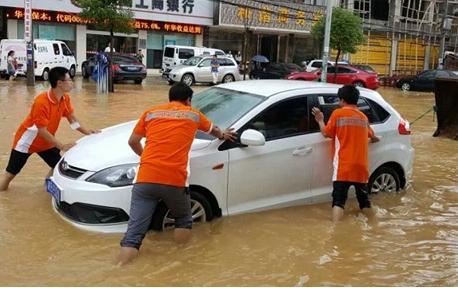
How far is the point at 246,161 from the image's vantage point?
5266mm

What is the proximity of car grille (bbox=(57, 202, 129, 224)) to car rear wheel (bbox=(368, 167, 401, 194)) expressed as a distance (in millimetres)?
2901

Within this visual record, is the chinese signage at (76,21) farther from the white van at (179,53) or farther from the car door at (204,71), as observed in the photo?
the car door at (204,71)

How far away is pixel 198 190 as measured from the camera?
505 cm

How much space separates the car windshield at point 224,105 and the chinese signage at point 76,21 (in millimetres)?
21665

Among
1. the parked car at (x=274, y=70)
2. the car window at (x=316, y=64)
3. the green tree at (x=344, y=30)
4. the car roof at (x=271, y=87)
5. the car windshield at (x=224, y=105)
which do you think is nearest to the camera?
the car windshield at (x=224, y=105)

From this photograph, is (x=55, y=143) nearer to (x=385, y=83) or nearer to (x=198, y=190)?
(x=198, y=190)

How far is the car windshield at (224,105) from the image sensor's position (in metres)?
5.43

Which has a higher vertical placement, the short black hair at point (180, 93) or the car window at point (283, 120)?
the short black hair at point (180, 93)

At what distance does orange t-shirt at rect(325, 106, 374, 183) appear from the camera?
5465mm

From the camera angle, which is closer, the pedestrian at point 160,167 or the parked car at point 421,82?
the pedestrian at point 160,167

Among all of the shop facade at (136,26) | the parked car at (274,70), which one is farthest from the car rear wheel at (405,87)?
the shop facade at (136,26)

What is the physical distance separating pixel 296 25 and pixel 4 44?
20439 mm

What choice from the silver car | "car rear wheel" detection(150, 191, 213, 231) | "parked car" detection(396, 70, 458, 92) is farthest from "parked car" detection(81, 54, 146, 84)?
"car rear wheel" detection(150, 191, 213, 231)

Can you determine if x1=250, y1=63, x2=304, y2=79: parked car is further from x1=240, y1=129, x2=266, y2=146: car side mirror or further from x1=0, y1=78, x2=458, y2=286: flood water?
x1=240, y1=129, x2=266, y2=146: car side mirror
